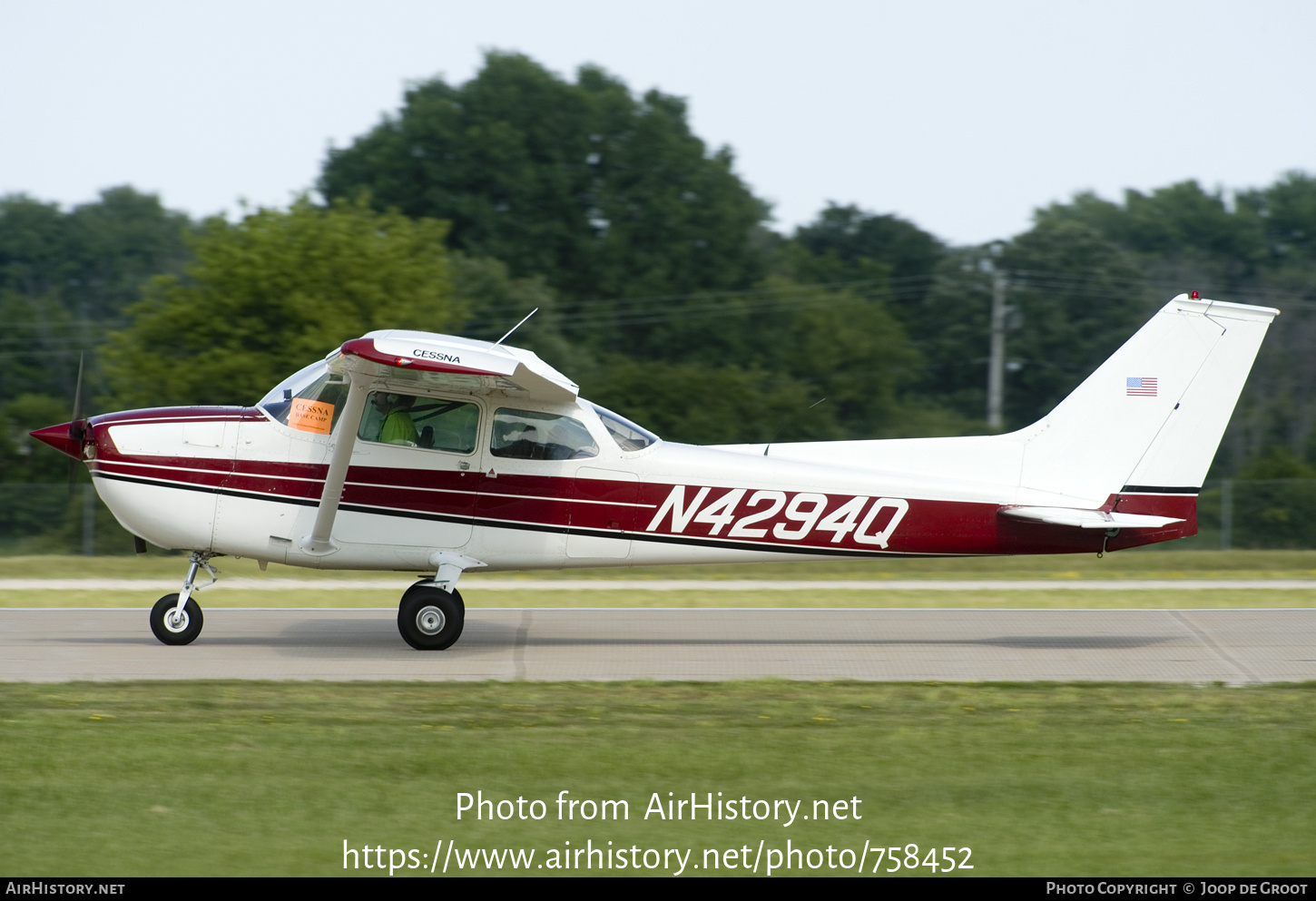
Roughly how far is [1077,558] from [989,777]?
1391cm

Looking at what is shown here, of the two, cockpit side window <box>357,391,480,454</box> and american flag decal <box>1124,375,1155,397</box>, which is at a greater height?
american flag decal <box>1124,375,1155,397</box>

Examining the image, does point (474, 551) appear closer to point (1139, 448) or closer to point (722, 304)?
point (1139, 448)

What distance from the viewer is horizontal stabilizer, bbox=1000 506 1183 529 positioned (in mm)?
10609

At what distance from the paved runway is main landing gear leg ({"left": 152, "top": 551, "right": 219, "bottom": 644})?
107mm

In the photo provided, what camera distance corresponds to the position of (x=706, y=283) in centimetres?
5597

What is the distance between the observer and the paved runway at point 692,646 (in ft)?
32.7

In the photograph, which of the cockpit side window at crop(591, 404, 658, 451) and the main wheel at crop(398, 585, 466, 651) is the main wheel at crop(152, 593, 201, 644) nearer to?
the main wheel at crop(398, 585, 466, 651)

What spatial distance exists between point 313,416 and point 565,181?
46.1m

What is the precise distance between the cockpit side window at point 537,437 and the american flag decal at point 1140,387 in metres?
4.52

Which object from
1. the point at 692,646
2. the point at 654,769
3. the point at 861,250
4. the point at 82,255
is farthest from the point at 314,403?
the point at 82,255

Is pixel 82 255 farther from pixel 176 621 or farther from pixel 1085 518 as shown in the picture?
pixel 1085 518

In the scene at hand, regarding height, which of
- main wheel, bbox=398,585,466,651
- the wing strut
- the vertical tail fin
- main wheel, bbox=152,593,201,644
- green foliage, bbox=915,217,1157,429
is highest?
green foliage, bbox=915,217,1157,429

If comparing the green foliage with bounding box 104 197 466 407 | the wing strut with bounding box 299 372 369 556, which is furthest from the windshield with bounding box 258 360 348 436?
the green foliage with bounding box 104 197 466 407

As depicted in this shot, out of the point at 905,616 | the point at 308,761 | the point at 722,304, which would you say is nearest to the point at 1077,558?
the point at 905,616
